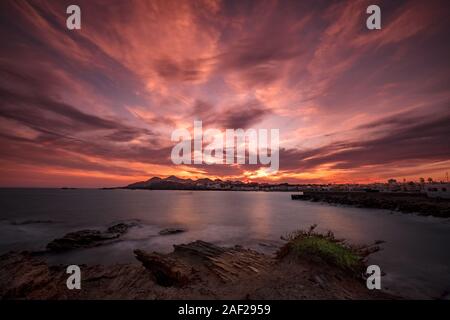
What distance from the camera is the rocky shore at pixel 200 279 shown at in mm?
8578

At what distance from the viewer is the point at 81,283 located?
10.7 m

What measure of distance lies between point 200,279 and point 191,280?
1.55 feet

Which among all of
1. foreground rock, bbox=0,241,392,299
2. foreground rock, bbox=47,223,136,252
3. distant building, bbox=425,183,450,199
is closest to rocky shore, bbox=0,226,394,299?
foreground rock, bbox=0,241,392,299

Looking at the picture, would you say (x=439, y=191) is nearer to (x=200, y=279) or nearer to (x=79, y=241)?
(x=200, y=279)

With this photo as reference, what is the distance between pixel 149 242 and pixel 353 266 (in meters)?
22.3

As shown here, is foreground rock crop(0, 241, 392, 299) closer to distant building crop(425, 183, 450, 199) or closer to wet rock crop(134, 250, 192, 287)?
wet rock crop(134, 250, 192, 287)

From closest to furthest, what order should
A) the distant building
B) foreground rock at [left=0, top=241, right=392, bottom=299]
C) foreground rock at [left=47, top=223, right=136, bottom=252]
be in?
foreground rock at [left=0, top=241, right=392, bottom=299] → foreground rock at [left=47, top=223, right=136, bottom=252] → the distant building

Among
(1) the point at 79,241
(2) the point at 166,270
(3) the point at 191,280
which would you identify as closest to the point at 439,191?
(3) the point at 191,280

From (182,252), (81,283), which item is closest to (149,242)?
(182,252)

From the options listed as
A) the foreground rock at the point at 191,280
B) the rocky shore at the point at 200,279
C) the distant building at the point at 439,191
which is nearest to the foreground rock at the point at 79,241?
the rocky shore at the point at 200,279

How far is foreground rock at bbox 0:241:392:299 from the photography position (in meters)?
8.55

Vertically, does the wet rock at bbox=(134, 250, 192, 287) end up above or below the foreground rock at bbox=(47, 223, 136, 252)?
above

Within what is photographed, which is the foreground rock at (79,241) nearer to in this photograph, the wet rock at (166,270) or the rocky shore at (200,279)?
the rocky shore at (200,279)
